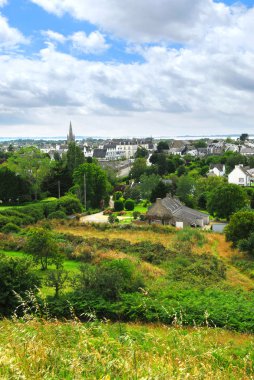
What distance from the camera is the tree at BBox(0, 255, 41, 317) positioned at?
47.2 ft

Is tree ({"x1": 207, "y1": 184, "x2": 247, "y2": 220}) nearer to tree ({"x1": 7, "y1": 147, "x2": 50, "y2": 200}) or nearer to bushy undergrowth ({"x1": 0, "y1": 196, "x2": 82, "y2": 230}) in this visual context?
bushy undergrowth ({"x1": 0, "y1": 196, "x2": 82, "y2": 230})

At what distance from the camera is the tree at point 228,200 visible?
45219 mm

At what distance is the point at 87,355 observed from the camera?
15.5ft

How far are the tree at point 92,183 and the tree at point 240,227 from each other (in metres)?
28.3

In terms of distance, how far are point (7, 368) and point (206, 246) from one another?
2852 cm

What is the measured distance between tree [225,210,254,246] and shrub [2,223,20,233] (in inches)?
687

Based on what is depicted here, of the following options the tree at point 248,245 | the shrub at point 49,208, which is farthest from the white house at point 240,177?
the tree at point 248,245

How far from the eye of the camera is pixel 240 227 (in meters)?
30.7

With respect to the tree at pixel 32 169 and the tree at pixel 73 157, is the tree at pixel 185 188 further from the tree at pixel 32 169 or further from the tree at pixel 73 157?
the tree at pixel 32 169

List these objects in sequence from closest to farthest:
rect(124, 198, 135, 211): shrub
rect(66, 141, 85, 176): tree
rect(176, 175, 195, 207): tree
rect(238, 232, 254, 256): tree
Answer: rect(238, 232, 254, 256): tree < rect(124, 198, 135, 211): shrub < rect(176, 175, 195, 207): tree < rect(66, 141, 85, 176): tree

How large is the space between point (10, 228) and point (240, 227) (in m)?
18.6

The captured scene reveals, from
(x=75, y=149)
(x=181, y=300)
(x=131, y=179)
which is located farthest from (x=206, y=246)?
(x=131, y=179)

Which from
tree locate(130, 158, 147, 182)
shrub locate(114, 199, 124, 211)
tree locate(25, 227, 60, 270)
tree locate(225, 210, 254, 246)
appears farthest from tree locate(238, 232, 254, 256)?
tree locate(130, 158, 147, 182)

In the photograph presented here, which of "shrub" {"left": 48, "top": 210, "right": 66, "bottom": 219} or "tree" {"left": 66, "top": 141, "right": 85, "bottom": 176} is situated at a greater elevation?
"tree" {"left": 66, "top": 141, "right": 85, "bottom": 176}
